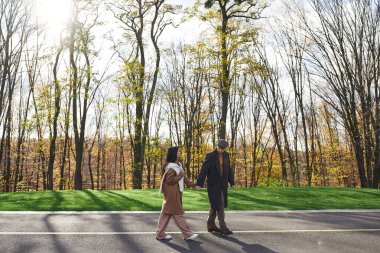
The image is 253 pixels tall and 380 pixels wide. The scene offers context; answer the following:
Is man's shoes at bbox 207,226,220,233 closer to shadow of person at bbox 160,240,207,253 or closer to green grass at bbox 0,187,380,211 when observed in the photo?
shadow of person at bbox 160,240,207,253

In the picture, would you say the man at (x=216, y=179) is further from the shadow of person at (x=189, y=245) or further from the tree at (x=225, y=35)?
the tree at (x=225, y=35)

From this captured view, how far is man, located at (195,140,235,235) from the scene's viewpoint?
737cm

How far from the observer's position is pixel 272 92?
3198 cm

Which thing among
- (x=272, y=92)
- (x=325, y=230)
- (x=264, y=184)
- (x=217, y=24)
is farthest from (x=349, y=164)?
(x=325, y=230)

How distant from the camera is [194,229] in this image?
25.9 ft

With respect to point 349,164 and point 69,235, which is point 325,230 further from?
point 349,164

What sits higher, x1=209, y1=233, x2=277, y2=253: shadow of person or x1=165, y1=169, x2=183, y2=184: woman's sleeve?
x1=165, y1=169, x2=183, y2=184: woman's sleeve

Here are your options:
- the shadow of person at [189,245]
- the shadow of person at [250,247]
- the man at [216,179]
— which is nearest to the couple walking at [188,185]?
the man at [216,179]

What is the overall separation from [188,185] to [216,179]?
0.71 m

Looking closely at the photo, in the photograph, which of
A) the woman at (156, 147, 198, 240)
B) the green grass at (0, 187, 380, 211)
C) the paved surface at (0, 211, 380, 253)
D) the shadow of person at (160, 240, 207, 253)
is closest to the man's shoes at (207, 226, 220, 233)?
the paved surface at (0, 211, 380, 253)

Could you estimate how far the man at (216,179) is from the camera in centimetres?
737

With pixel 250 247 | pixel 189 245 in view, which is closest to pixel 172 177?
pixel 189 245

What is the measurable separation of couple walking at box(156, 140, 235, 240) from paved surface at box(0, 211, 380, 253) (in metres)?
0.26

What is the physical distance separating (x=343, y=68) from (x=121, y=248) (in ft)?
56.4
